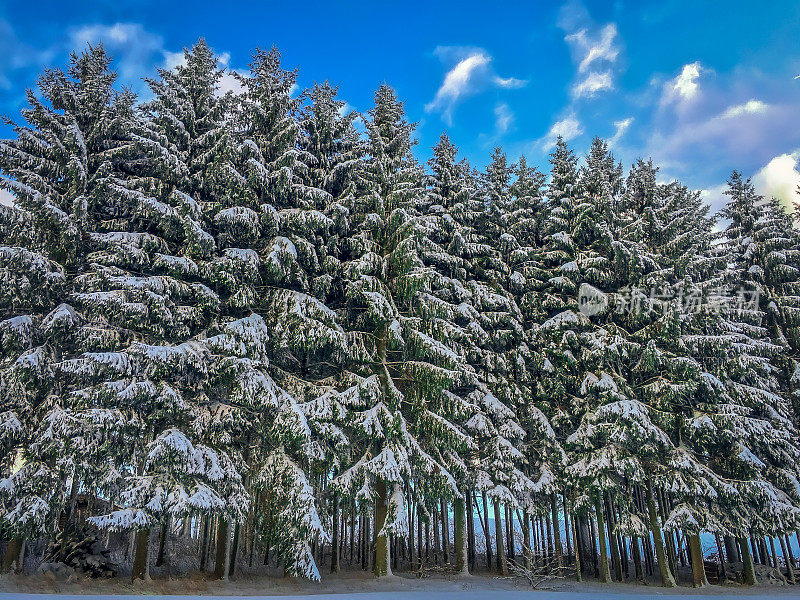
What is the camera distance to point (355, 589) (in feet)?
42.7

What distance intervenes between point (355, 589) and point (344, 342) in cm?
673

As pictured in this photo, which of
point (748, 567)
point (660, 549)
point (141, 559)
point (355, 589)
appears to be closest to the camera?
point (141, 559)

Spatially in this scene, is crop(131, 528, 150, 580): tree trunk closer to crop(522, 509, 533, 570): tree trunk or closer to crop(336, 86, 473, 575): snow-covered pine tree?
crop(336, 86, 473, 575): snow-covered pine tree

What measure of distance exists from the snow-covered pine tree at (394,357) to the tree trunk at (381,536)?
0.10ft

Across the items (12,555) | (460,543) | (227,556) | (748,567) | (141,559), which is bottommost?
(748,567)

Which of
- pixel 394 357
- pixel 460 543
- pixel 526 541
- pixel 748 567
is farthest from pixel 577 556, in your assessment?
pixel 394 357

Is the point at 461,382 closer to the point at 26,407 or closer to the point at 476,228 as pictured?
the point at 476,228

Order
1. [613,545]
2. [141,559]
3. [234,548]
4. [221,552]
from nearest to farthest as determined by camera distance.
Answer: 1. [141,559]
2. [221,552]
3. [234,548]
4. [613,545]

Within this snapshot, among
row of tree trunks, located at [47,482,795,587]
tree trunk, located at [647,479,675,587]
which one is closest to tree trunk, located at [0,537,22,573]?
row of tree trunks, located at [47,482,795,587]

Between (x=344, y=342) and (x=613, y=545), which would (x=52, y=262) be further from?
(x=613, y=545)

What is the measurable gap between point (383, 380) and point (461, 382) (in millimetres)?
3137

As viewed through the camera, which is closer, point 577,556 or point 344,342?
point 344,342

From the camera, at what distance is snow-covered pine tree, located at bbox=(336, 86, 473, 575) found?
46.0 ft

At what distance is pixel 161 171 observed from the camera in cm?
1499
